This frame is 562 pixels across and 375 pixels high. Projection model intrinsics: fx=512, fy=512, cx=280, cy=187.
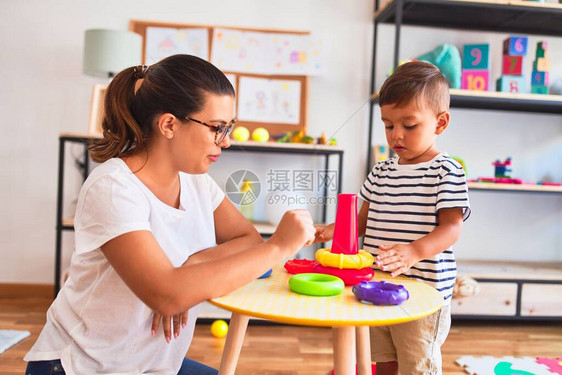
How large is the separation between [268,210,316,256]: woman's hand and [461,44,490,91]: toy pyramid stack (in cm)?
195

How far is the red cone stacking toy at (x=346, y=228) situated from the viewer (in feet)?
3.20

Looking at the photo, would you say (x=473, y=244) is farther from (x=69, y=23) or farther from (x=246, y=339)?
(x=69, y=23)

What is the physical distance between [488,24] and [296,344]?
192cm

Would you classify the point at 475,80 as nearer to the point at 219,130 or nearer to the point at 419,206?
the point at 419,206

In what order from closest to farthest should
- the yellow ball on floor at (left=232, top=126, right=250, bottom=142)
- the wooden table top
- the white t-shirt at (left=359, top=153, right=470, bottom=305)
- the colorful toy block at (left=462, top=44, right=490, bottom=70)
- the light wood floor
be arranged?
the wooden table top → the white t-shirt at (left=359, top=153, right=470, bottom=305) → the light wood floor → the yellow ball on floor at (left=232, top=126, right=250, bottom=142) → the colorful toy block at (left=462, top=44, right=490, bottom=70)

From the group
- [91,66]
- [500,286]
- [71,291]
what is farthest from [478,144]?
[71,291]

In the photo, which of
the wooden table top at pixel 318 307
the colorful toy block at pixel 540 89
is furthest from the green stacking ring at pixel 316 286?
the colorful toy block at pixel 540 89

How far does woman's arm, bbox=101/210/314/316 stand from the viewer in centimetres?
78

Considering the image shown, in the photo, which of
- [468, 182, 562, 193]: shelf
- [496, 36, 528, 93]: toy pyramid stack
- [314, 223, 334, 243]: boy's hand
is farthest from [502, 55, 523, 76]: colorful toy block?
[314, 223, 334, 243]: boy's hand

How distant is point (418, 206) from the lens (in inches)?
48.6

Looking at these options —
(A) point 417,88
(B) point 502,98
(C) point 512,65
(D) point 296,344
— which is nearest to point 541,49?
(C) point 512,65

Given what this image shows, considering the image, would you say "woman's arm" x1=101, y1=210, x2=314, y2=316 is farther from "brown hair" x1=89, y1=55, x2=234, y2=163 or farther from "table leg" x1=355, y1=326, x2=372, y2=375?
"table leg" x1=355, y1=326, x2=372, y2=375

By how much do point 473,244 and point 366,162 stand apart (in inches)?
28.9

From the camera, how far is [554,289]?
8.06 ft
